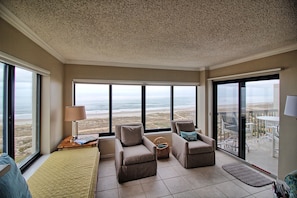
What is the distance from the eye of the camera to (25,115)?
212 centimetres

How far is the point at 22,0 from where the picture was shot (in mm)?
1272

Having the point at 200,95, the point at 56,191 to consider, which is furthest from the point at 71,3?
the point at 200,95

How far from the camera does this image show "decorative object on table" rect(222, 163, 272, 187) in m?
2.53

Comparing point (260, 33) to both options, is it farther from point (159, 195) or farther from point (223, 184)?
point (159, 195)

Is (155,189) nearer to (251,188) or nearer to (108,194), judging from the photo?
(108,194)

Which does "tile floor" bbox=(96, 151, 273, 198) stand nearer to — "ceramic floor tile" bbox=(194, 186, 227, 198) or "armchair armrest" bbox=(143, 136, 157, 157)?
"ceramic floor tile" bbox=(194, 186, 227, 198)

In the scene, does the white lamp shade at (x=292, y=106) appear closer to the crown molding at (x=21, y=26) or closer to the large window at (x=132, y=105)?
the large window at (x=132, y=105)

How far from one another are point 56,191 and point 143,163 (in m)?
1.49

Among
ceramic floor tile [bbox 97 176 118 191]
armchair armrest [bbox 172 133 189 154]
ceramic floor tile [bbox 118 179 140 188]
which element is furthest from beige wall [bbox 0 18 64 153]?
armchair armrest [bbox 172 133 189 154]

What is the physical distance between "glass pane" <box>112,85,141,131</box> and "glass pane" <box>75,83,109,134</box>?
0.21 meters

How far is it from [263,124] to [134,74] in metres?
3.22

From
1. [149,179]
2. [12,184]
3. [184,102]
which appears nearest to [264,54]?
[184,102]

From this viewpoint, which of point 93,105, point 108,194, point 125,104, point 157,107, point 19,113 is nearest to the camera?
point 19,113

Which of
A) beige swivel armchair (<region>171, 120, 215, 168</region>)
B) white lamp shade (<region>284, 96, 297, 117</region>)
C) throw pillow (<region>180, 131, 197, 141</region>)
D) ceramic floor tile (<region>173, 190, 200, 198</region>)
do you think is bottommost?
ceramic floor tile (<region>173, 190, 200, 198</region>)
